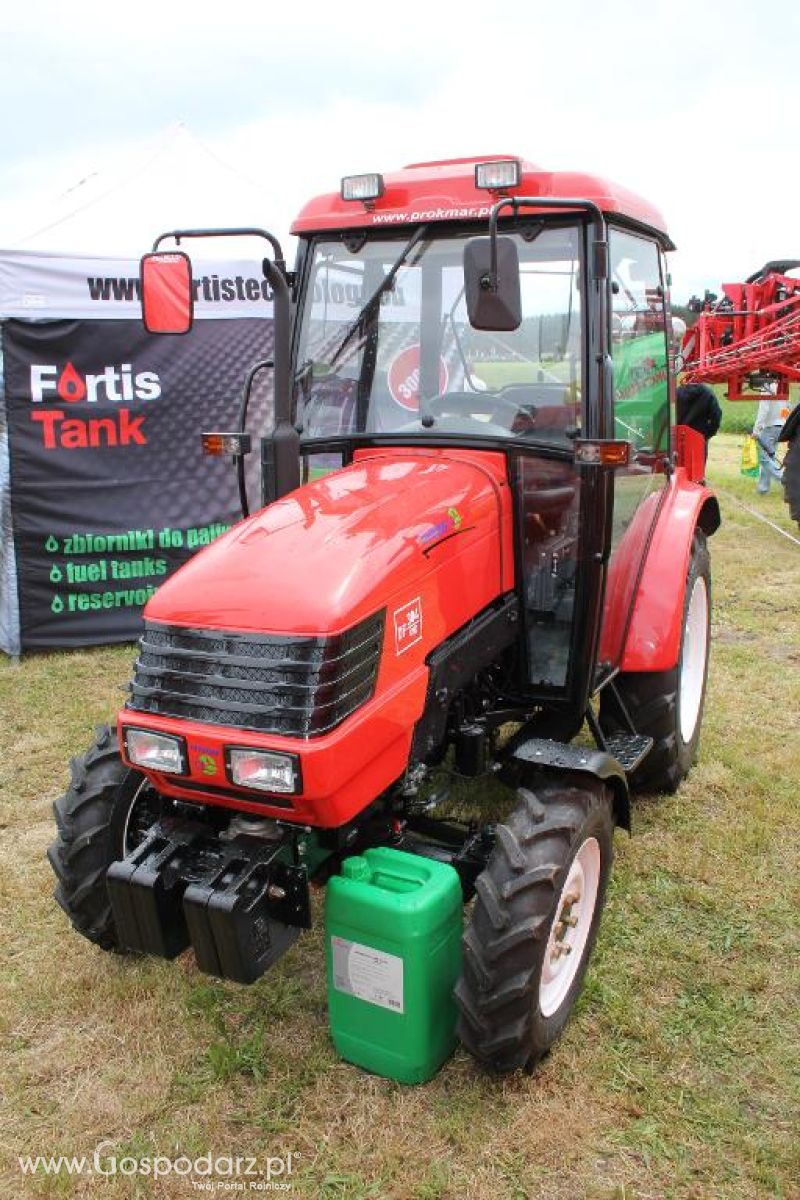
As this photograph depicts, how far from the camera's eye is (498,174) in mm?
2852

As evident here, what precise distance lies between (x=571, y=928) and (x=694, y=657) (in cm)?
197

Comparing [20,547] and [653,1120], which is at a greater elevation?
[20,547]

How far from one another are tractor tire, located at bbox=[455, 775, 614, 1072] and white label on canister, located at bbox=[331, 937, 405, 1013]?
161mm

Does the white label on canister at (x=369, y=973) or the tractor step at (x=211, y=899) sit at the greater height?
the tractor step at (x=211, y=899)

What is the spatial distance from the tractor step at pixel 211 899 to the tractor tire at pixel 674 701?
171 centimetres

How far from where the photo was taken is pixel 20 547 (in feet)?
20.7

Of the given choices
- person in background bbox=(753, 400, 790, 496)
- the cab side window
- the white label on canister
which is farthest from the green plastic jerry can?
person in background bbox=(753, 400, 790, 496)

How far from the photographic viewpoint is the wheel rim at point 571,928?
2703 millimetres

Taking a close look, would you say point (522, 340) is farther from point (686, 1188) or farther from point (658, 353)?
point (686, 1188)

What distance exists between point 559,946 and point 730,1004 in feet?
2.05

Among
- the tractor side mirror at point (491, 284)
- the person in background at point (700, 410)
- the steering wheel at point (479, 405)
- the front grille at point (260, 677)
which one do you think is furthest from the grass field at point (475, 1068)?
the person in background at point (700, 410)

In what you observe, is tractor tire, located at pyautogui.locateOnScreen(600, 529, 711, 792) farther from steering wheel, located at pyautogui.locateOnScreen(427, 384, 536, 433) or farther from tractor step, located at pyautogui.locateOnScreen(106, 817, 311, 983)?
tractor step, located at pyautogui.locateOnScreen(106, 817, 311, 983)

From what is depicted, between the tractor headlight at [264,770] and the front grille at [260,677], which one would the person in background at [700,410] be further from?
the tractor headlight at [264,770]

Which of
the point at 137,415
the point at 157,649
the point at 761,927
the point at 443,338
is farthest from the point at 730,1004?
the point at 137,415
